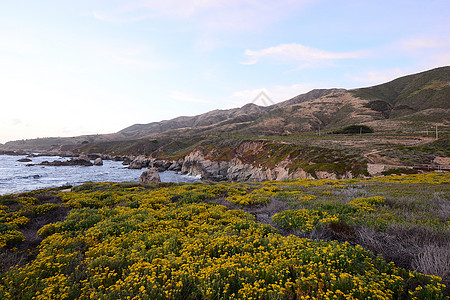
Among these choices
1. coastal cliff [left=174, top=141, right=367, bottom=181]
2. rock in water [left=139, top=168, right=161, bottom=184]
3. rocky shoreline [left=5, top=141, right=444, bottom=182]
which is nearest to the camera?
rocky shoreline [left=5, top=141, right=444, bottom=182]

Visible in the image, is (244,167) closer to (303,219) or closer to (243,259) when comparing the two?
(303,219)

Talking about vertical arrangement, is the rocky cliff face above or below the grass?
below

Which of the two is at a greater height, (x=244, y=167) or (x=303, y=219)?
(x=303, y=219)

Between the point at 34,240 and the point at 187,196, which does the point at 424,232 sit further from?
the point at 34,240

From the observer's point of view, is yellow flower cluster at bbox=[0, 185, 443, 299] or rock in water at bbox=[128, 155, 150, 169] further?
rock in water at bbox=[128, 155, 150, 169]

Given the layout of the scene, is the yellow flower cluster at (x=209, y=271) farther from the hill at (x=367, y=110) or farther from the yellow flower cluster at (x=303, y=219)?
Answer: the hill at (x=367, y=110)

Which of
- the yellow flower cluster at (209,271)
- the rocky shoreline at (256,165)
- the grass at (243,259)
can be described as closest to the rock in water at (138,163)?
the rocky shoreline at (256,165)

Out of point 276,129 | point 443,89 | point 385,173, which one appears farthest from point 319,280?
point 443,89

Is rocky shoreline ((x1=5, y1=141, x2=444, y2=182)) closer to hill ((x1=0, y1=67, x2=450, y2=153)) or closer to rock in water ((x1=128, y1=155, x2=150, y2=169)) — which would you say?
rock in water ((x1=128, y1=155, x2=150, y2=169))

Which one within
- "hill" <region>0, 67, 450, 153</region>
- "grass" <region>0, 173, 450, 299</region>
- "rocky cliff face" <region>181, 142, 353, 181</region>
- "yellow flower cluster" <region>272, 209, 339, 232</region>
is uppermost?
"hill" <region>0, 67, 450, 153</region>

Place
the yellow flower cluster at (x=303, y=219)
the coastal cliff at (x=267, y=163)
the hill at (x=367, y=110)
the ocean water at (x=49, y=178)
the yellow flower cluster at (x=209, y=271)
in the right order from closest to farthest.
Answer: the yellow flower cluster at (x=209, y=271)
the yellow flower cluster at (x=303, y=219)
the coastal cliff at (x=267, y=163)
the ocean water at (x=49, y=178)
the hill at (x=367, y=110)

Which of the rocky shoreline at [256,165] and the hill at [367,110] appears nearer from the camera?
the rocky shoreline at [256,165]

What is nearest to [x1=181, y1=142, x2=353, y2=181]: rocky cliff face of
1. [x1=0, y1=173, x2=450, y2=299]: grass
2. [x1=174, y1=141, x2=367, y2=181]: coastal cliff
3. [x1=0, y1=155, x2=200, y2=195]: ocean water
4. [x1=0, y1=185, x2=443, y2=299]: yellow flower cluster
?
[x1=174, y1=141, x2=367, y2=181]: coastal cliff

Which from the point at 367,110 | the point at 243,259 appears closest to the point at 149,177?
the point at 243,259
